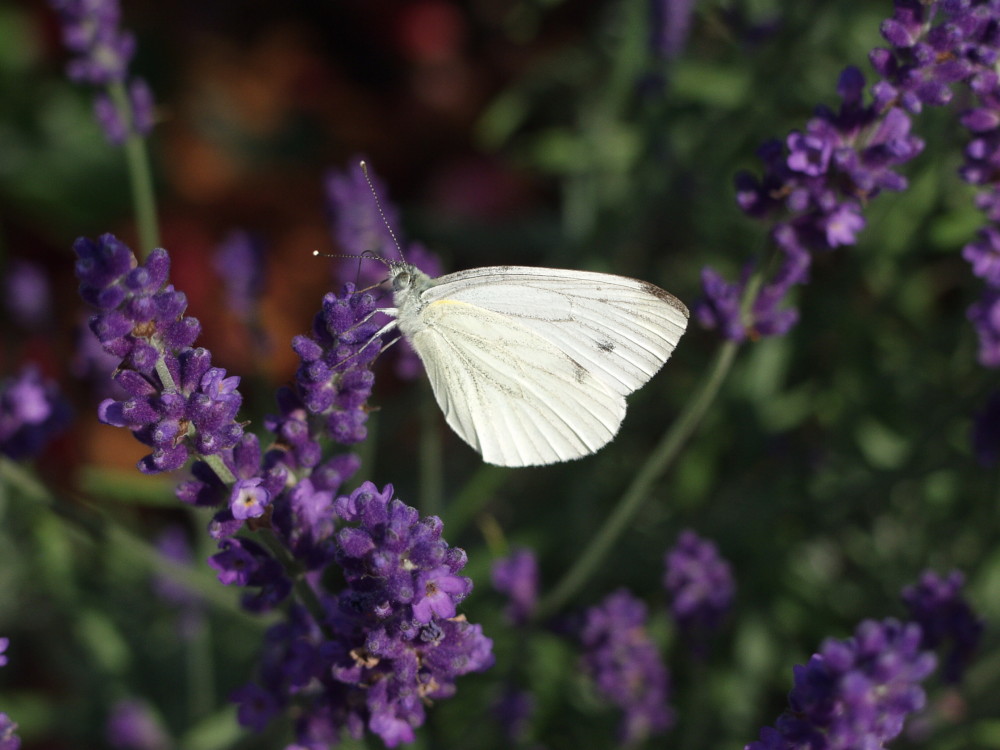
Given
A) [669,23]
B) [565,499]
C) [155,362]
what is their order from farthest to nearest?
[565,499]
[669,23]
[155,362]

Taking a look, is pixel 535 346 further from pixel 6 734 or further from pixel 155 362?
pixel 6 734

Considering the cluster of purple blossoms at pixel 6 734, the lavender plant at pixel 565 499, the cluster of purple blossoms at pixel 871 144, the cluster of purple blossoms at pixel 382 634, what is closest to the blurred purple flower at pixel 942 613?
the lavender plant at pixel 565 499

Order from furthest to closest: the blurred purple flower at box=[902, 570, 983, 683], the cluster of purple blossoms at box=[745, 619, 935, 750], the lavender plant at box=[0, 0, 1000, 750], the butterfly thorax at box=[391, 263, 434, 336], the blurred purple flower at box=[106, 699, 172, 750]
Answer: the blurred purple flower at box=[106, 699, 172, 750], the butterfly thorax at box=[391, 263, 434, 336], the blurred purple flower at box=[902, 570, 983, 683], the lavender plant at box=[0, 0, 1000, 750], the cluster of purple blossoms at box=[745, 619, 935, 750]

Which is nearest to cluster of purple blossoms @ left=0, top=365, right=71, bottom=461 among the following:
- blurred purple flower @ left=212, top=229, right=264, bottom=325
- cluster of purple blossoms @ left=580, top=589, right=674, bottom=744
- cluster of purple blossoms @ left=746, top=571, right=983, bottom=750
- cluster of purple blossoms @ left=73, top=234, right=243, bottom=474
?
blurred purple flower @ left=212, top=229, right=264, bottom=325

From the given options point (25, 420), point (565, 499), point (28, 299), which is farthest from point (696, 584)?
point (28, 299)

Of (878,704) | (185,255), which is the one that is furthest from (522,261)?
(878,704)

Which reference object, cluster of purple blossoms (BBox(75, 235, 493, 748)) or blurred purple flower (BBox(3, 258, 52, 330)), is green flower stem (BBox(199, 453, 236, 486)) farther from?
blurred purple flower (BBox(3, 258, 52, 330))
